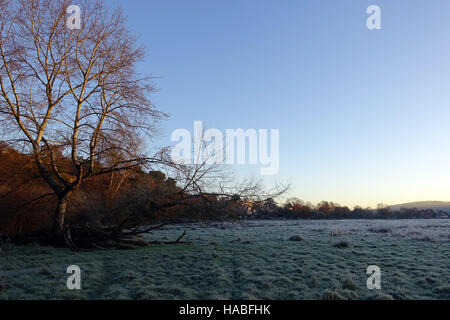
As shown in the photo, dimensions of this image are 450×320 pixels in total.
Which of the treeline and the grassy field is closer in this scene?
the grassy field

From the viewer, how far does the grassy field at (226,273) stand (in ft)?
20.7

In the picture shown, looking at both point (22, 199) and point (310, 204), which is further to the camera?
point (310, 204)

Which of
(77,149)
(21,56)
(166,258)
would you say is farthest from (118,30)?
(166,258)

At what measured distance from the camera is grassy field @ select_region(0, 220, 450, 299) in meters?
6.30

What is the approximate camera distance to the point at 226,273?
25.8 ft

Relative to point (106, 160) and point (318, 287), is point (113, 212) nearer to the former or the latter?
point (106, 160)

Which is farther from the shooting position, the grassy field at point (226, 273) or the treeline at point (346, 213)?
the treeline at point (346, 213)

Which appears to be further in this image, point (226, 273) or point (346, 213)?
point (346, 213)

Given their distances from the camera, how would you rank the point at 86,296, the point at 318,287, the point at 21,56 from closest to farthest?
the point at 86,296
the point at 318,287
the point at 21,56

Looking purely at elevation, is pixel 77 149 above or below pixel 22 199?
above

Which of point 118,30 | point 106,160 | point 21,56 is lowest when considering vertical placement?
point 106,160

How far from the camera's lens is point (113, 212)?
13547 millimetres

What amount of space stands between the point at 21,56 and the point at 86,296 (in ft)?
34.9
